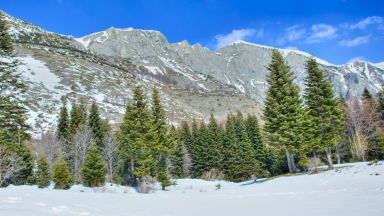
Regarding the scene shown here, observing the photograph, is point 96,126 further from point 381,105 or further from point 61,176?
point 381,105

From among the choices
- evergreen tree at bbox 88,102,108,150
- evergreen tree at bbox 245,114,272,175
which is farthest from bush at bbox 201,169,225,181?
evergreen tree at bbox 88,102,108,150

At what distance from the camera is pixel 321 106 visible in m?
36.1

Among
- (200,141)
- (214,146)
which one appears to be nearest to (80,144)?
(200,141)

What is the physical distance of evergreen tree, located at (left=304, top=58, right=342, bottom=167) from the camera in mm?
35938

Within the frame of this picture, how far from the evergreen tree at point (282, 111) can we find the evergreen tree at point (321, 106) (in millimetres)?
3024

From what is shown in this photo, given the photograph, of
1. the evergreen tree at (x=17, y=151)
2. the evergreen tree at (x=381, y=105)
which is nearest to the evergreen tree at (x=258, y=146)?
the evergreen tree at (x=381, y=105)

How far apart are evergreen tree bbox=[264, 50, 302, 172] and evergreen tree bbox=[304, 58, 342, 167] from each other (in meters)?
3.02

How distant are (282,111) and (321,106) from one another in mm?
5352

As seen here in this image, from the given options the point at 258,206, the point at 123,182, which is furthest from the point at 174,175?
the point at 258,206

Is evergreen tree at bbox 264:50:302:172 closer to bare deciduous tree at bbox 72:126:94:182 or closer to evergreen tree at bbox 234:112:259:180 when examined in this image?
bare deciduous tree at bbox 72:126:94:182

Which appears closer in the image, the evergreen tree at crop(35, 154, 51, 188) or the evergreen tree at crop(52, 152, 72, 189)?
the evergreen tree at crop(52, 152, 72, 189)

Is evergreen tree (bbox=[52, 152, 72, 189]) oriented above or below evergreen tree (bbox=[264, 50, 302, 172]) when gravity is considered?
below

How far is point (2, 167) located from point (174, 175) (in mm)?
40800

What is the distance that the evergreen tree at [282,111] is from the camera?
33094 mm
